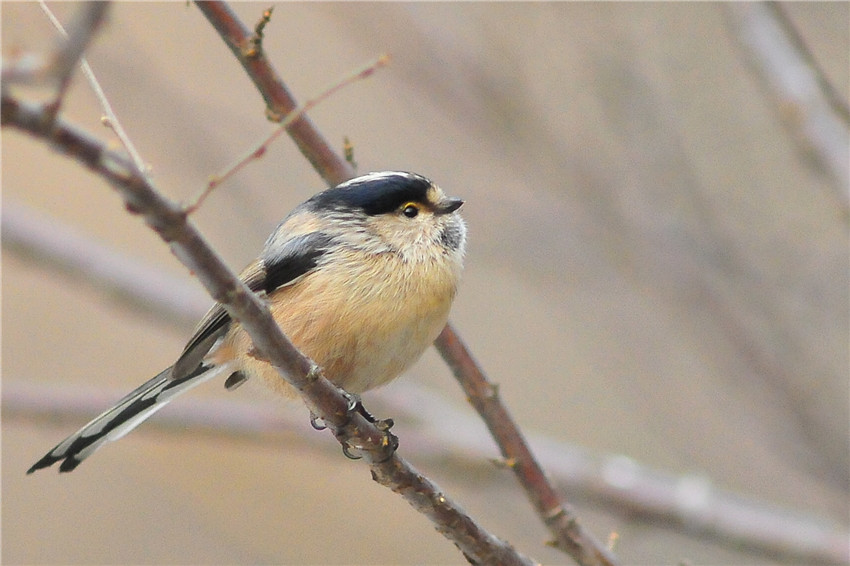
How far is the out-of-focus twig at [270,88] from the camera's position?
179 centimetres

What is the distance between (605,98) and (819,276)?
1129 millimetres

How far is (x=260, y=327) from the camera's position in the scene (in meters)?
1.29

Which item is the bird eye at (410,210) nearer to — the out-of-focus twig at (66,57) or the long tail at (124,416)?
the long tail at (124,416)

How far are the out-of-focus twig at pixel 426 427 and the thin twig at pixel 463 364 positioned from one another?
108 centimetres

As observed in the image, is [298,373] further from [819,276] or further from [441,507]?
[819,276]

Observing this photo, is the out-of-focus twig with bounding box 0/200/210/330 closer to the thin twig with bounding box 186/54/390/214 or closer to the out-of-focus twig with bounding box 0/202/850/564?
the out-of-focus twig with bounding box 0/202/850/564

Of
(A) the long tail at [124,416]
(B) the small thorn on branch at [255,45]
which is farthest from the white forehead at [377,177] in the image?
(A) the long tail at [124,416]

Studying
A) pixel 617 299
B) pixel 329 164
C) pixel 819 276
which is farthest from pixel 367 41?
pixel 819 276

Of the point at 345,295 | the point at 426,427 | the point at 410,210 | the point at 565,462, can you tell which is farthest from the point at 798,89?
the point at 426,427

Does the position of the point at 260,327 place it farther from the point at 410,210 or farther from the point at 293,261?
the point at 410,210

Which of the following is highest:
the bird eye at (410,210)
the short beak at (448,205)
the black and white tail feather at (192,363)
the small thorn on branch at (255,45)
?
the small thorn on branch at (255,45)

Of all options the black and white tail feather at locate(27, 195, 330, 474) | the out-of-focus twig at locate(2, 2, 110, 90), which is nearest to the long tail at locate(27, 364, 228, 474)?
the black and white tail feather at locate(27, 195, 330, 474)

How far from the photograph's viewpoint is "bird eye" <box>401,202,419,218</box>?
226cm

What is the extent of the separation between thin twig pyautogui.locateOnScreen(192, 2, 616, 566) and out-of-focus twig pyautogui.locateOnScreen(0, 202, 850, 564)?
1081 millimetres
